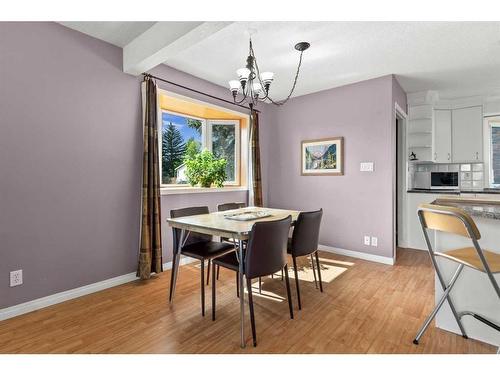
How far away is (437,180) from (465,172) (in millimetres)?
455

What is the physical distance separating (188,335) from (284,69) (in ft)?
9.74

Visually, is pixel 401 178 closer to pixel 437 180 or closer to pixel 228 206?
pixel 437 180

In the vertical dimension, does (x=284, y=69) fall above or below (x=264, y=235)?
above

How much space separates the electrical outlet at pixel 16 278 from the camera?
2.07 m

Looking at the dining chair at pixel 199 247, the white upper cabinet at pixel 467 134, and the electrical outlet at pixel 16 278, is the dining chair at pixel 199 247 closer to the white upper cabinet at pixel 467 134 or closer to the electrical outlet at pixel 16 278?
the electrical outlet at pixel 16 278

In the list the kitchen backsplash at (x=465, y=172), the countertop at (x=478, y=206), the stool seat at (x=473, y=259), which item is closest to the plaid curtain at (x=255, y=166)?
the kitchen backsplash at (x=465, y=172)

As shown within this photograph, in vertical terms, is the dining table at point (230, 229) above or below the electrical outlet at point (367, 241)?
above

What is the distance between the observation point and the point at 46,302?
7.34ft

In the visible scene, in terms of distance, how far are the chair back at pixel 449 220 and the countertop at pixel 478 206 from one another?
318mm

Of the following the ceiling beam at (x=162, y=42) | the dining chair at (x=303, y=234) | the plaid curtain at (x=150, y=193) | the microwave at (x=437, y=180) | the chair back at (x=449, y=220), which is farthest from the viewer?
the microwave at (x=437, y=180)

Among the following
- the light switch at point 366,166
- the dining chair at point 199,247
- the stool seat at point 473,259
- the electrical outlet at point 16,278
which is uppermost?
the light switch at point 366,166

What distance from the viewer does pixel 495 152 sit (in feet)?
14.3
